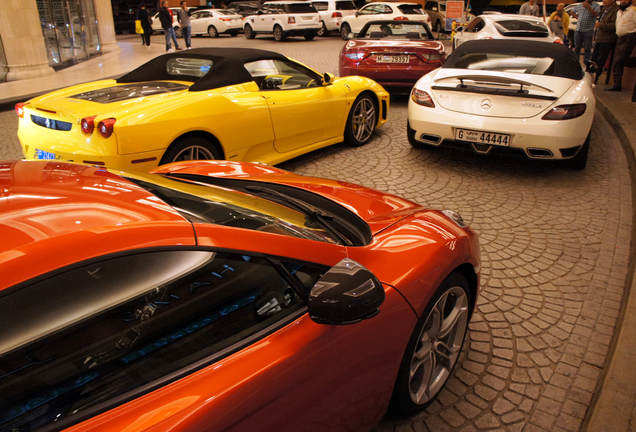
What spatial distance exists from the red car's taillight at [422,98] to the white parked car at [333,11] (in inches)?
742

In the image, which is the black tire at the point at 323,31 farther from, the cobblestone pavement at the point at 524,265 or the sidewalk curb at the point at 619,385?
the sidewalk curb at the point at 619,385

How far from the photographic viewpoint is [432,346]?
2.32 metres

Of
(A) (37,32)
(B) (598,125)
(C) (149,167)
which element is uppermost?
(A) (37,32)

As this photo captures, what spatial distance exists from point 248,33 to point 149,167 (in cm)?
2158

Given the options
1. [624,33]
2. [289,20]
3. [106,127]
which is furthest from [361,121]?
[289,20]

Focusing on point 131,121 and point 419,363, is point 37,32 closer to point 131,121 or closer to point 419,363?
point 131,121

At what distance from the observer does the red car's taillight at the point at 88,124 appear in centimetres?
400

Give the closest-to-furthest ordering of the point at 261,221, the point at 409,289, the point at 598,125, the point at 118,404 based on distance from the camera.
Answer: the point at 118,404
the point at 261,221
the point at 409,289
the point at 598,125

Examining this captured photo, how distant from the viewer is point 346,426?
1812 mm

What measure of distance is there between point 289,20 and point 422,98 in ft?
56.8

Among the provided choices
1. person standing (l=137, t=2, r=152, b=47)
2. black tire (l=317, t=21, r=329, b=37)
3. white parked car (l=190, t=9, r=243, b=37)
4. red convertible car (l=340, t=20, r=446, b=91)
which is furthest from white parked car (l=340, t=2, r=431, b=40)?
red convertible car (l=340, t=20, r=446, b=91)

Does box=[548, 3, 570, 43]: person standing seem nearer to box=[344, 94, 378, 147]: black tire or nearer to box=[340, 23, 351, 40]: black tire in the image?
box=[344, 94, 378, 147]: black tire

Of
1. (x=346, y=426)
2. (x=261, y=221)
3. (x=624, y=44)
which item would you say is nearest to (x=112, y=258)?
(x=261, y=221)

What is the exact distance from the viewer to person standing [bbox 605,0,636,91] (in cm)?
914
